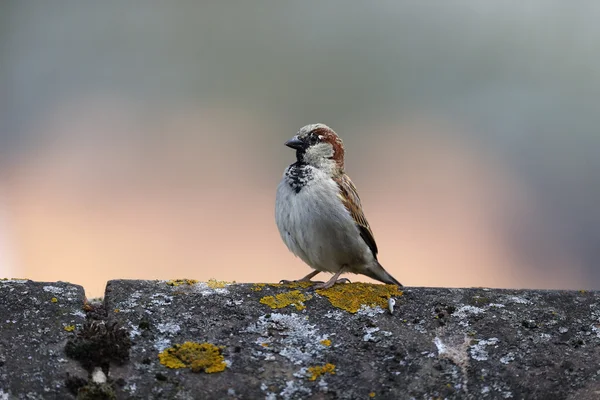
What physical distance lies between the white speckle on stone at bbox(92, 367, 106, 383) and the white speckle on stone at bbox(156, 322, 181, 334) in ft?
1.04

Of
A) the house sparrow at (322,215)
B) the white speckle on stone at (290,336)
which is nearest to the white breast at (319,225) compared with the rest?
the house sparrow at (322,215)

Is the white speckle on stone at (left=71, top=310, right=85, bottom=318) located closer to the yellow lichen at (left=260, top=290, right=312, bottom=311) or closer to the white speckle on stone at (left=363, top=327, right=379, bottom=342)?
the yellow lichen at (left=260, top=290, right=312, bottom=311)

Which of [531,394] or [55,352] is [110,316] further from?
[531,394]

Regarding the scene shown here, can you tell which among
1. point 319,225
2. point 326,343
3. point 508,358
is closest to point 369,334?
point 326,343

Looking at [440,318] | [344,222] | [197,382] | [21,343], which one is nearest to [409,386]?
[440,318]

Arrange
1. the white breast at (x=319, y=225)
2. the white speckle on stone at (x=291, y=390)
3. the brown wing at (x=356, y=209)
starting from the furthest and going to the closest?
the brown wing at (x=356, y=209)
the white breast at (x=319, y=225)
the white speckle on stone at (x=291, y=390)

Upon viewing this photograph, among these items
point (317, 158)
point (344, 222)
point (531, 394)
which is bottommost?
point (531, 394)

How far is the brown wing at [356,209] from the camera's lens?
4691 millimetres

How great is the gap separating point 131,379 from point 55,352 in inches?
12.3

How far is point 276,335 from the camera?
2.98 meters

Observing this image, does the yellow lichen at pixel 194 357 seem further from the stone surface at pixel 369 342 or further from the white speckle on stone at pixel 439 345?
the white speckle on stone at pixel 439 345

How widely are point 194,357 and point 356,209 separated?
2183 mm

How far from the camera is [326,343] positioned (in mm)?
2955

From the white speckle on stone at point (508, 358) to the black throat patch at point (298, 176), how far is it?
1.99 metres
